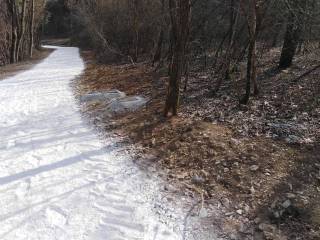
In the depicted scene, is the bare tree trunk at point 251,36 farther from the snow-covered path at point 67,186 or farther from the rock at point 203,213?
the rock at point 203,213

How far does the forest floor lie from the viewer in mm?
4512

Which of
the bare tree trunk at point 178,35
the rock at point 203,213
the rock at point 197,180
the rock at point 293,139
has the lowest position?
the rock at point 203,213

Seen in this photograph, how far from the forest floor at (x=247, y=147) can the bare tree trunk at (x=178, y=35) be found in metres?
0.60

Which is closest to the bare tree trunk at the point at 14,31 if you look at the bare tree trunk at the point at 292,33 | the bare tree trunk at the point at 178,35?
the bare tree trunk at the point at 292,33

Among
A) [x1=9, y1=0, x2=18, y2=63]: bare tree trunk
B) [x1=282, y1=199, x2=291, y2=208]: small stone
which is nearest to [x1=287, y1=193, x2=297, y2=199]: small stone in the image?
[x1=282, y1=199, x2=291, y2=208]: small stone

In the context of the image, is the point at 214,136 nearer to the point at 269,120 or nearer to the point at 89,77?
the point at 269,120

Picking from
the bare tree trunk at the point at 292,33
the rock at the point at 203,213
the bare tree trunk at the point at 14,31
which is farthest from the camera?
the bare tree trunk at the point at 14,31

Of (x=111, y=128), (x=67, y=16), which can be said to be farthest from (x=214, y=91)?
(x=67, y=16)

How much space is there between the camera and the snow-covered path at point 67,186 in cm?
423

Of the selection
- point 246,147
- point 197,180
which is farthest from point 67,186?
point 246,147

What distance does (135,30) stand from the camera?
16.2m

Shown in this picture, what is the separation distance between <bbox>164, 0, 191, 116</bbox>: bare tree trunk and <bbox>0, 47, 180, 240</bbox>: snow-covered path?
1683 millimetres

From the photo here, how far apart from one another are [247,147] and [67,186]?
2.86 m

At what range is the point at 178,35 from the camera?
A: 22.6 feet
